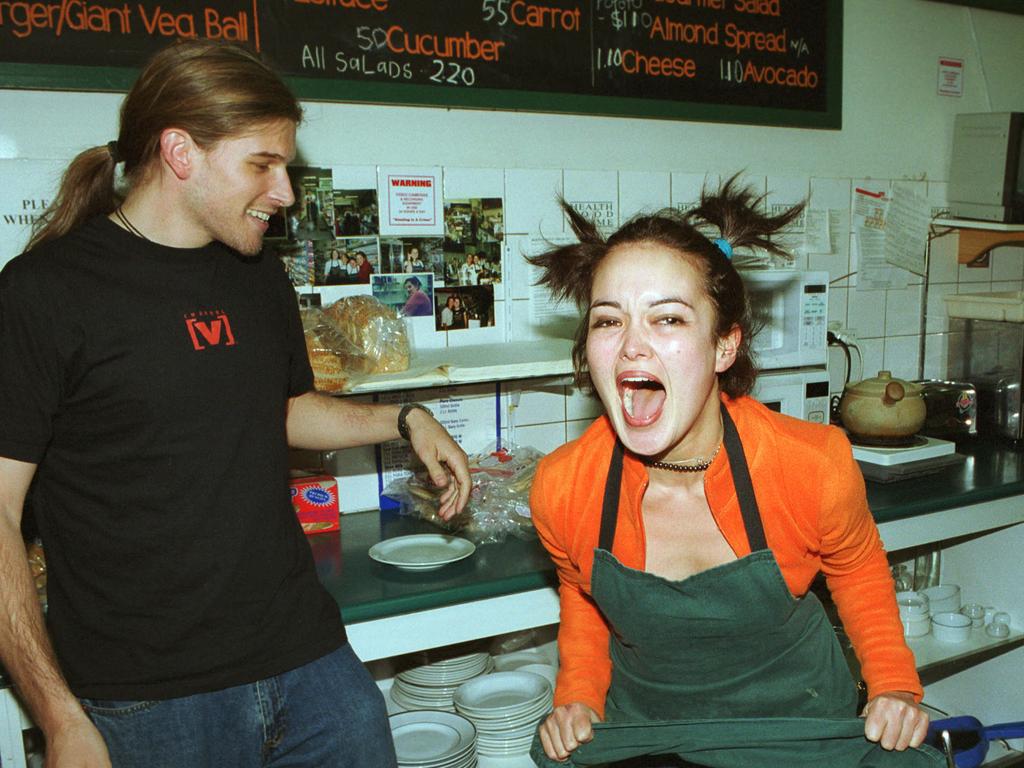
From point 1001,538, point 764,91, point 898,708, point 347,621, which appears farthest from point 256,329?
point 1001,538

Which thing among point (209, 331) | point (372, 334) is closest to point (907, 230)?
point (372, 334)

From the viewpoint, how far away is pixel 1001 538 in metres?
2.93

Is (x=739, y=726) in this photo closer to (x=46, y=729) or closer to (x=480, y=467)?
(x=46, y=729)

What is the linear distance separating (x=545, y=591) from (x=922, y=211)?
221 centimetres

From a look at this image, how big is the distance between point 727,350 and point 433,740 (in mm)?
1214

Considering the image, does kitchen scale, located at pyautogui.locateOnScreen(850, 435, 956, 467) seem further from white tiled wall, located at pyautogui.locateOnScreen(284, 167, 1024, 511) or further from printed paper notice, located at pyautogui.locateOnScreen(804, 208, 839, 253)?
printed paper notice, located at pyautogui.locateOnScreen(804, 208, 839, 253)

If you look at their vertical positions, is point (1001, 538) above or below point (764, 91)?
below

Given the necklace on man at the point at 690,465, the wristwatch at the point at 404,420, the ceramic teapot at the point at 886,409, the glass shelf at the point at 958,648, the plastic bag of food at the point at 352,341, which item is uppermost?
the plastic bag of food at the point at 352,341

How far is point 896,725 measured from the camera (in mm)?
1397

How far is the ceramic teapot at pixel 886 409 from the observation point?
2740 mm

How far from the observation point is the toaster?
122 inches

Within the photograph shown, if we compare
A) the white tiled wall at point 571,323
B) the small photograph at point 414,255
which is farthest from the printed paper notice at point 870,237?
the small photograph at point 414,255

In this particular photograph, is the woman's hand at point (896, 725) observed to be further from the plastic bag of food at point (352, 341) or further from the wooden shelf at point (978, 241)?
the wooden shelf at point (978, 241)

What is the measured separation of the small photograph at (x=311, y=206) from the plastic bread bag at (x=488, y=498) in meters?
0.72
